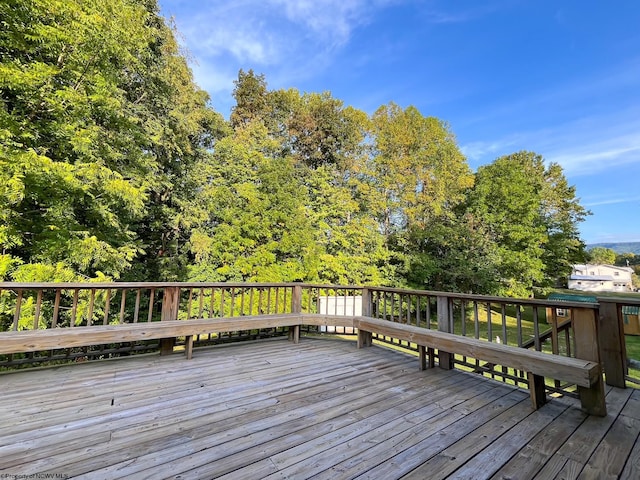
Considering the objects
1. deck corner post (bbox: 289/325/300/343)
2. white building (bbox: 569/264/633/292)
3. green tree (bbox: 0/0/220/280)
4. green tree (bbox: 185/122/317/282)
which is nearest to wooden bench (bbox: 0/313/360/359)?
deck corner post (bbox: 289/325/300/343)

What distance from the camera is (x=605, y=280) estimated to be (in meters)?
34.7

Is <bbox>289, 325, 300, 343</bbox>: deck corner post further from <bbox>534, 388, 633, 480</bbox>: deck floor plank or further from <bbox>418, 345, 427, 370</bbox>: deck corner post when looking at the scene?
<bbox>534, 388, 633, 480</bbox>: deck floor plank

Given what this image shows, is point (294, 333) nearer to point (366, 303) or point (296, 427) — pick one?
point (366, 303)

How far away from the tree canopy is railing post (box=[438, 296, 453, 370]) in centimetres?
601

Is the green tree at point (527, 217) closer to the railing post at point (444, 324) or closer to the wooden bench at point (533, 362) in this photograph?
the railing post at point (444, 324)

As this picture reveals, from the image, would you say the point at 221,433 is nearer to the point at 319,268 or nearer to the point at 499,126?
the point at 319,268

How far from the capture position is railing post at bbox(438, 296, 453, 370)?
3.24m

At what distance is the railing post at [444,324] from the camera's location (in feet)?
10.6

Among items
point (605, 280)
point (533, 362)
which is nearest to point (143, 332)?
point (533, 362)

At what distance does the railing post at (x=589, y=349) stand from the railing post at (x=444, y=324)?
1123mm

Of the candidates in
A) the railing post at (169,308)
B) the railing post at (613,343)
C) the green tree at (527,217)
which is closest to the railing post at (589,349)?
the railing post at (613,343)

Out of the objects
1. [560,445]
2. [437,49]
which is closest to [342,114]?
[437,49]

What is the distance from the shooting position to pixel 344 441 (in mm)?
1795

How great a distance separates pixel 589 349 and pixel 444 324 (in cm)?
123
